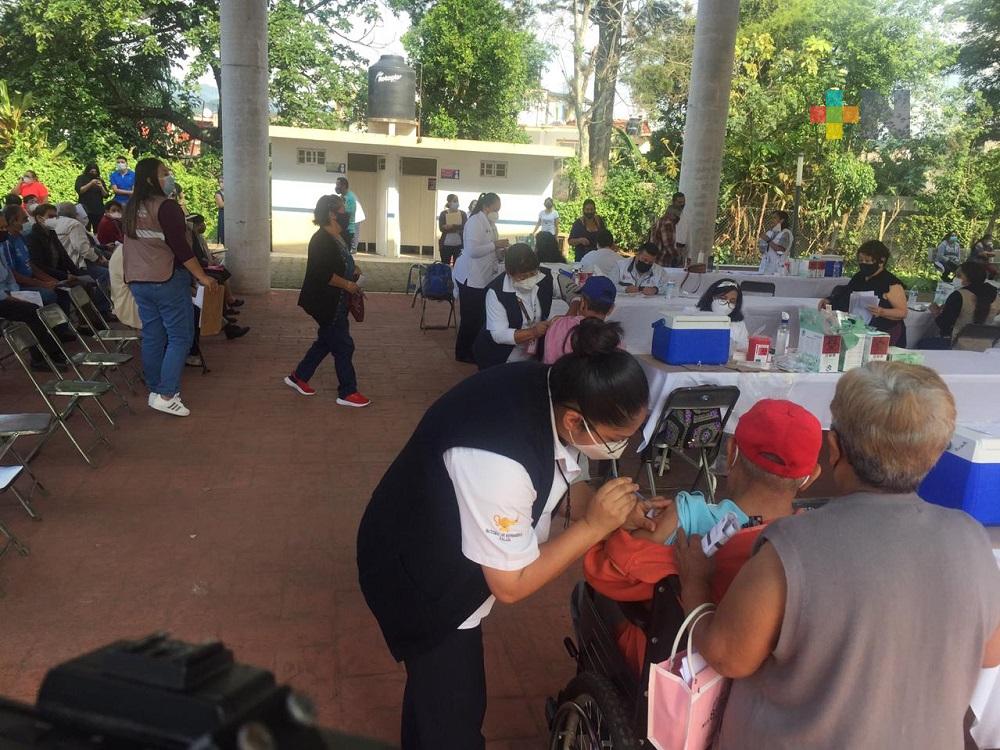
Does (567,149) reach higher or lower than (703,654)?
higher

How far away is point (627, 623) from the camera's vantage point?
88.5 inches

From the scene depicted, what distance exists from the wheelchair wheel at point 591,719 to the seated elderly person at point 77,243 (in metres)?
8.51

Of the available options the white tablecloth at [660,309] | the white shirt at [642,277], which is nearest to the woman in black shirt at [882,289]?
the white tablecloth at [660,309]

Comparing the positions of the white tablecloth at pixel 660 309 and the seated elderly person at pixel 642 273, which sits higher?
the seated elderly person at pixel 642 273

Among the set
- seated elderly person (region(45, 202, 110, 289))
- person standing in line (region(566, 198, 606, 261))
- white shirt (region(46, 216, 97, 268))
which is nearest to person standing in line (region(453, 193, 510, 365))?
person standing in line (region(566, 198, 606, 261))

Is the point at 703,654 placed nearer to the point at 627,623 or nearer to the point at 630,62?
the point at 627,623

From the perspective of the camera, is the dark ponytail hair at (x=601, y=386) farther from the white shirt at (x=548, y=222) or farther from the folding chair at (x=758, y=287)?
the white shirt at (x=548, y=222)

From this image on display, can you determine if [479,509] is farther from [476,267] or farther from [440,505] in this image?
[476,267]

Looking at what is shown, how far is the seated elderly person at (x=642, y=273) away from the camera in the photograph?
7895 millimetres

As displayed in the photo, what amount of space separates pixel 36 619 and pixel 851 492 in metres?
3.23

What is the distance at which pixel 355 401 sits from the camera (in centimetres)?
688

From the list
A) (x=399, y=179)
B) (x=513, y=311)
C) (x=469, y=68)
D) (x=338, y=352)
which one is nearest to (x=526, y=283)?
(x=513, y=311)

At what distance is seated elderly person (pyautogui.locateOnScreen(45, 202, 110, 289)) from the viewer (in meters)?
9.37

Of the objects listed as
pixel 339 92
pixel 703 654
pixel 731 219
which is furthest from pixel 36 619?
pixel 339 92
